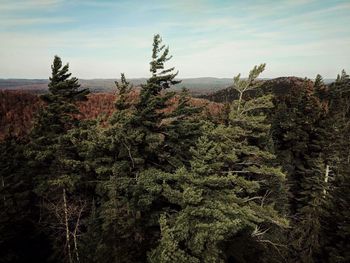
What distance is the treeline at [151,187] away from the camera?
12581 mm

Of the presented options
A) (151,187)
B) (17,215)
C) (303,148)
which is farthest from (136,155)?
(303,148)

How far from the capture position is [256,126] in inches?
641

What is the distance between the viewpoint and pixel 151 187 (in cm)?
1419

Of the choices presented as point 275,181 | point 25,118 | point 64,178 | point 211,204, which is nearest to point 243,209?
point 211,204

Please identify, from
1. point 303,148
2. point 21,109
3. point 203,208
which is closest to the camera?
point 203,208

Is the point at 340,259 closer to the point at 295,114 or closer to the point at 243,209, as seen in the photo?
the point at 243,209

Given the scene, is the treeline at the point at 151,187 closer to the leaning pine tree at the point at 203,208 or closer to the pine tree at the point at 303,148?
the leaning pine tree at the point at 203,208

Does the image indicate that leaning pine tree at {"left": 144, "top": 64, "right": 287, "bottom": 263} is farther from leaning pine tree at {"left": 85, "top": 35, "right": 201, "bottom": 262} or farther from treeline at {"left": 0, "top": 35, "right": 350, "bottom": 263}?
leaning pine tree at {"left": 85, "top": 35, "right": 201, "bottom": 262}

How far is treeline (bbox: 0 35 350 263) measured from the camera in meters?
12.6

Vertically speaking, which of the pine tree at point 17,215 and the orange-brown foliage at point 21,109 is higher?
the orange-brown foliage at point 21,109

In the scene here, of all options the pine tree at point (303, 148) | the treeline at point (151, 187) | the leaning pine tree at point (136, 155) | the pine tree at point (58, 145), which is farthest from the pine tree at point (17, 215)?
the pine tree at point (303, 148)

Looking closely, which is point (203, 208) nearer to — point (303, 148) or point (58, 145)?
point (58, 145)

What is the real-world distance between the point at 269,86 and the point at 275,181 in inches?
933

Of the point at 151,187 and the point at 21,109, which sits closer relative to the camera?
the point at 151,187
